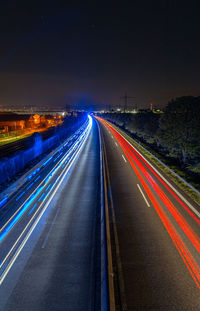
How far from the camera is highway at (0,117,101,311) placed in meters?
6.66

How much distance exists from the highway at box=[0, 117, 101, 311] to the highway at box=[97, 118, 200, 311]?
1.13 metres

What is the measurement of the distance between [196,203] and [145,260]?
7123 millimetres

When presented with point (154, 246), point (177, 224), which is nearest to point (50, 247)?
point (154, 246)

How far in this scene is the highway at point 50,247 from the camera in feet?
21.9

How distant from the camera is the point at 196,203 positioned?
44.4ft

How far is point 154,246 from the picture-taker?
9266 mm

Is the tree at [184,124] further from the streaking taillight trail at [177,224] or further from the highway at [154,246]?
the highway at [154,246]

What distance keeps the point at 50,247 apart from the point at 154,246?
4.91 meters

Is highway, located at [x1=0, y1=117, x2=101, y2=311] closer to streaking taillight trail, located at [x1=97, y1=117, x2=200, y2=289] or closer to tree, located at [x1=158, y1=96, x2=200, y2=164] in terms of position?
streaking taillight trail, located at [x1=97, y1=117, x2=200, y2=289]

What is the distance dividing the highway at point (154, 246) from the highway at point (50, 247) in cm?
113

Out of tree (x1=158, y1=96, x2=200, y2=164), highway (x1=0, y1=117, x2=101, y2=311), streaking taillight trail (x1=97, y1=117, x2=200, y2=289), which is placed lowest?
highway (x1=0, y1=117, x2=101, y2=311)

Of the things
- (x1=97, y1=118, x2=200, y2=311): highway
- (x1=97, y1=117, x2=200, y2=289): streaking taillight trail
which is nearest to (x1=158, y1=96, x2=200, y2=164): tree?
(x1=97, y1=117, x2=200, y2=289): streaking taillight trail

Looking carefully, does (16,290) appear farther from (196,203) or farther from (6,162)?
(6,162)

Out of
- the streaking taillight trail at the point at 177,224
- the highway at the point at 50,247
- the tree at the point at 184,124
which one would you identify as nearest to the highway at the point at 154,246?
the streaking taillight trail at the point at 177,224
